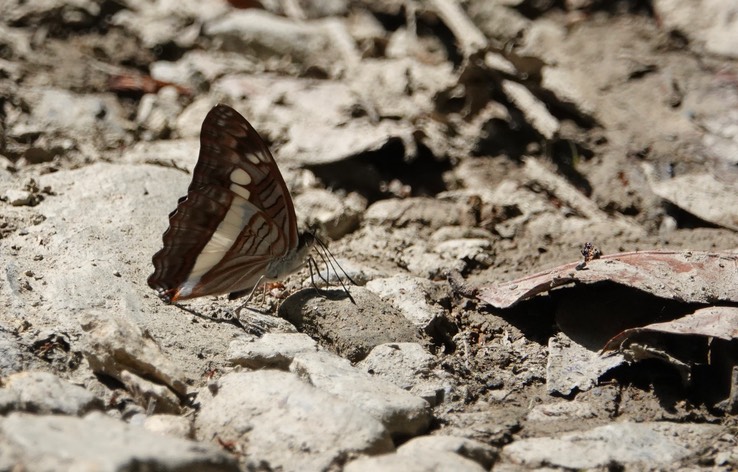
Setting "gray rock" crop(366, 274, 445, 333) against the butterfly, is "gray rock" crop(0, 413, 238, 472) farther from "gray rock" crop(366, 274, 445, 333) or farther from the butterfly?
"gray rock" crop(366, 274, 445, 333)

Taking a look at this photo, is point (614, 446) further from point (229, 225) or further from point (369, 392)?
point (229, 225)

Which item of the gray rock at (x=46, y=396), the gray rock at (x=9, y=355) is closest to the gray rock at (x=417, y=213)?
the gray rock at (x=9, y=355)

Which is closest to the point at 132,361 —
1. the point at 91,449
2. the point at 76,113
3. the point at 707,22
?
the point at 91,449

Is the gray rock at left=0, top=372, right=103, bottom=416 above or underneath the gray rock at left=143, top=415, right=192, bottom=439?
above

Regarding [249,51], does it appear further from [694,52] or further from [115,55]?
[694,52]

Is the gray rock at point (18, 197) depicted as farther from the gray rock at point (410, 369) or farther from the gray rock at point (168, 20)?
the gray rock at point (168, 20)

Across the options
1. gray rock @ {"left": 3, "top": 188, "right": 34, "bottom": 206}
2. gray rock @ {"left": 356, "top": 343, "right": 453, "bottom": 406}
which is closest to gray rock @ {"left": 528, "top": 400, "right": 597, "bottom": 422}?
gray rock @ {"left": 356, "top": 343, "right": 453, "bottom": 406}

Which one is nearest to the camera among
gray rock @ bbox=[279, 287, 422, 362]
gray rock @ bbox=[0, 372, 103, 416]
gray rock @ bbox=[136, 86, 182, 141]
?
gray rock @ bbox=[0, 372, 103, 416]

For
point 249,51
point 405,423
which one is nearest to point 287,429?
point 405,423
